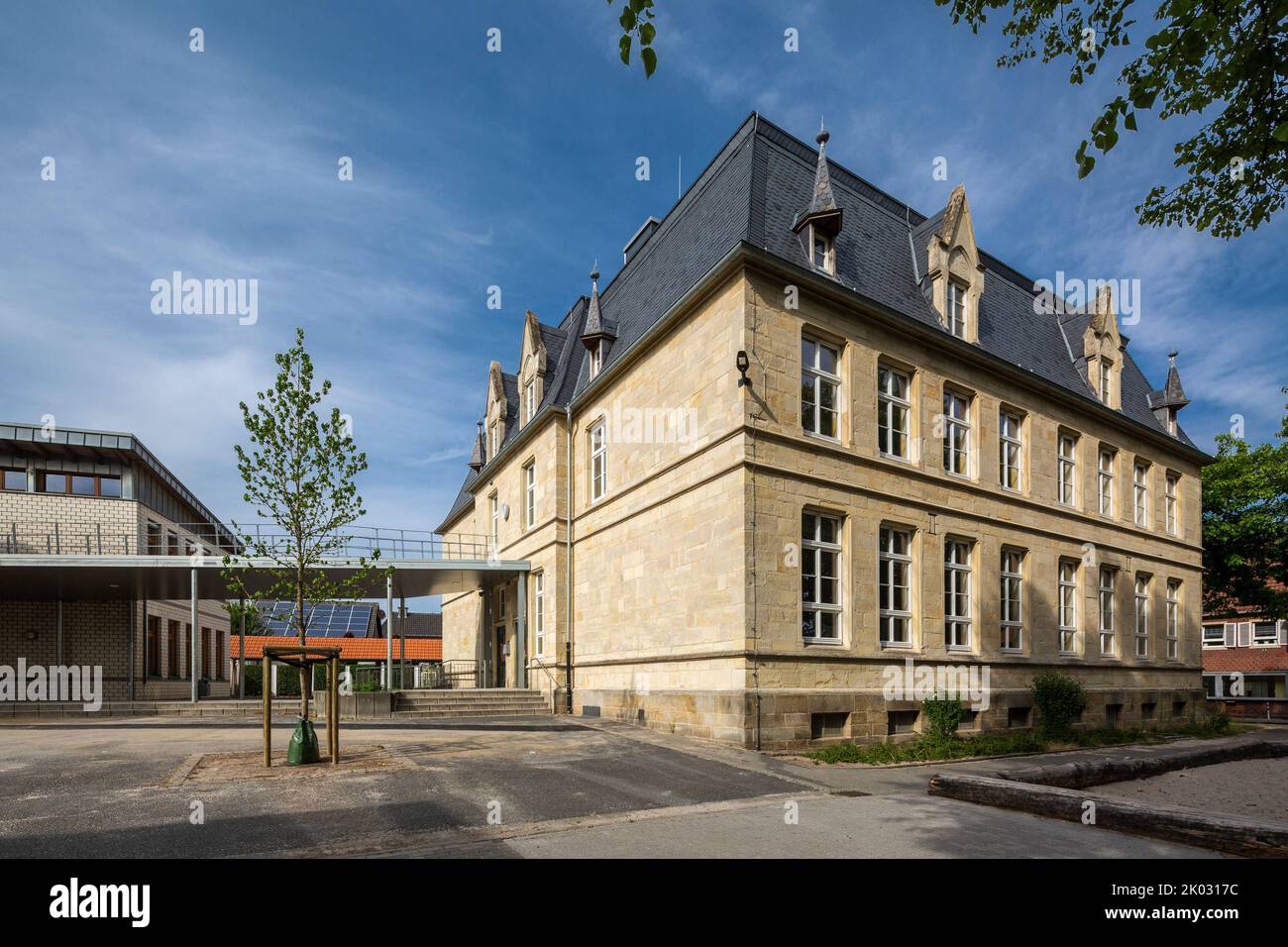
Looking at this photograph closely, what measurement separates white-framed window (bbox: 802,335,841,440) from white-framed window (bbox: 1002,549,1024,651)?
263 inches

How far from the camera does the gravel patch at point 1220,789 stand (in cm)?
994

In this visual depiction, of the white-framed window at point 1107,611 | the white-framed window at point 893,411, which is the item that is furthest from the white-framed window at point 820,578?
the white-framed window at point 1107,611

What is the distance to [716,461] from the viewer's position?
49.5ft

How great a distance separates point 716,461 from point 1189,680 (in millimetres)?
20066

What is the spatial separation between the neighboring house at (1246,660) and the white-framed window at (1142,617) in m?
22.0

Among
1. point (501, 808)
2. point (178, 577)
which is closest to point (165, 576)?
point (178, 577)

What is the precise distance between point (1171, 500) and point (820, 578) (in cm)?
1769

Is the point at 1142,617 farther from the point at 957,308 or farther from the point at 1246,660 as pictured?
the point at 1246,660

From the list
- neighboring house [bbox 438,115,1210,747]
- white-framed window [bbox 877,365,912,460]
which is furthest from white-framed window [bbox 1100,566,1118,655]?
white-framed window [bbox 877,365,912,460]

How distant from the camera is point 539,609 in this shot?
2369cm

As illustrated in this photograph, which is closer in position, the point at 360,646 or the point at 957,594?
the point at 957,594
